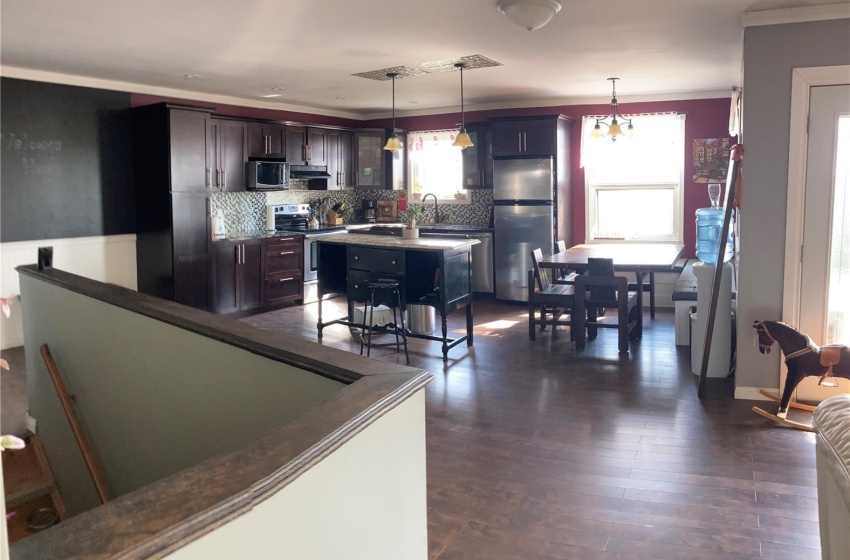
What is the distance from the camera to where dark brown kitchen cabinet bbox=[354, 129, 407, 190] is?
9148 mm

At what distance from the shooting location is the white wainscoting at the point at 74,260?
5.91 metres

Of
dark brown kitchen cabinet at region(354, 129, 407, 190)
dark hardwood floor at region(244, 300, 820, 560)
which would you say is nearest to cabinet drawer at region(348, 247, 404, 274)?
dark hardwood floor at region(244, 300, 820, 560)

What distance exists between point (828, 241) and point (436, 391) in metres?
2.71

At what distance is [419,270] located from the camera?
19.7 ft

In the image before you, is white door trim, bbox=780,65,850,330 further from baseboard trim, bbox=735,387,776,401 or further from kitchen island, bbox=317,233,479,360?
kitchen island, bbox=317,233,479,360

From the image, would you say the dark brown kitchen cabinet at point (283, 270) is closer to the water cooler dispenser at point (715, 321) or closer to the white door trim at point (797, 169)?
the water cooler dispenser at point (715, 321)

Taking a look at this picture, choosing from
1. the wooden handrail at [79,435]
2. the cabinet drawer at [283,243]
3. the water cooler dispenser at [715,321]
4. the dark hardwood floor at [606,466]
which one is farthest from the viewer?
the cabinet drawer at [283,243]

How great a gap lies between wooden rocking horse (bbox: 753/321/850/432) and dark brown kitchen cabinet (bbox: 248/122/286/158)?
5649mm

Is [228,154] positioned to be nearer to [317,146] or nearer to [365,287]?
[317,146]

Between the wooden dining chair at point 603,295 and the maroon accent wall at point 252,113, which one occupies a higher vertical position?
the maroon accent wall at point 252,113

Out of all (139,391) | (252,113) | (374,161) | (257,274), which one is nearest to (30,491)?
(139,391)

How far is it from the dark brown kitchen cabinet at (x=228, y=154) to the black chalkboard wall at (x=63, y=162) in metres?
0.82

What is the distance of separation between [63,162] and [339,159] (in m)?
3.52

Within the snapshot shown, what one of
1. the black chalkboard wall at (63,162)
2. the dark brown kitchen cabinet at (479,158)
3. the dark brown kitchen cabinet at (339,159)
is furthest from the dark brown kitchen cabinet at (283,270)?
the dark brown kitchen cabinet at (479,158)
